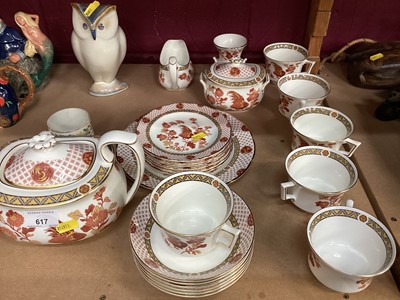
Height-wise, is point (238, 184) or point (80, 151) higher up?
point (80, 151)

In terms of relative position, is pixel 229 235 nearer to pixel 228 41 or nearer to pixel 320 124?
pixel 320 124

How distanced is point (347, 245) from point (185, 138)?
1.40 feet

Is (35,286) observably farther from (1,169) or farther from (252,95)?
(252,95)

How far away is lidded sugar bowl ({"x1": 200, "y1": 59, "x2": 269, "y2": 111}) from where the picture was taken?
1016 millimetres

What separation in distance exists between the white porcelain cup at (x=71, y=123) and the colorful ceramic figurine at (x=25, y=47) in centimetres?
24

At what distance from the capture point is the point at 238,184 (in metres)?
0.88

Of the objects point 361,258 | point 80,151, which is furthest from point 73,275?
point 361,258

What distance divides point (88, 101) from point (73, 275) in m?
0.58

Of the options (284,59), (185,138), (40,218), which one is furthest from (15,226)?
(284,59)

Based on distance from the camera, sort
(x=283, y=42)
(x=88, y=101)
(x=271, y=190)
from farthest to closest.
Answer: (x=283, y=42)
(x=88, y=101)
(x=271, y=190)

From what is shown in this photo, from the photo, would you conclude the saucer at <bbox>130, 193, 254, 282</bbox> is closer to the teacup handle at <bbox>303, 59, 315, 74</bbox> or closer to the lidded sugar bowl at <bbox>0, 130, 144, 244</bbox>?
the lidded sugar bowl at <bbox>0, 130, 144, 244</bbox>

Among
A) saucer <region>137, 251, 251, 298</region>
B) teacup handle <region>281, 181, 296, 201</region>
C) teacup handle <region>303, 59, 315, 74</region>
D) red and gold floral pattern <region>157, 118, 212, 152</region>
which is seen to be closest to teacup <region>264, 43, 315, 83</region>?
teacup handle <region>303, 59, 315, 74</region>

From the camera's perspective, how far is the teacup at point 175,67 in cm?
112

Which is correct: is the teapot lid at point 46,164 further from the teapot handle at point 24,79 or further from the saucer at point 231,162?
the teapot handle at point 24,79
